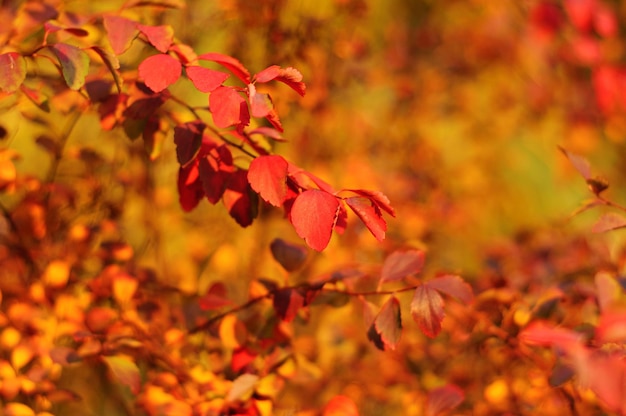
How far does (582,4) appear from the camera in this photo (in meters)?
2.29

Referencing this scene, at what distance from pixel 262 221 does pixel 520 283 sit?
850 millimetres

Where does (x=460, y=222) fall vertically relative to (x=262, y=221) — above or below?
below

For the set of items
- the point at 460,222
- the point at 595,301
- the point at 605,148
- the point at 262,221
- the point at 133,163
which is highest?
the point at 595,301

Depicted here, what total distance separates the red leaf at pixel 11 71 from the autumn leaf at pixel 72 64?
47mm

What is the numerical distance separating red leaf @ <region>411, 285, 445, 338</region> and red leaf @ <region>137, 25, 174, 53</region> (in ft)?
1.56

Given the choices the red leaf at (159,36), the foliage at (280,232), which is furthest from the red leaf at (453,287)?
the red leaf at (159,36)

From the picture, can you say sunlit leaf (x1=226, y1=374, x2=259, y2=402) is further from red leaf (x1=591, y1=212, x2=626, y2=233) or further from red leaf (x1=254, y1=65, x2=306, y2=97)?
red leaf (x1=591, y1=212, x2=626, y2=233)

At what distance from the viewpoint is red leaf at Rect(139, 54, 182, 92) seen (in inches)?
33.4

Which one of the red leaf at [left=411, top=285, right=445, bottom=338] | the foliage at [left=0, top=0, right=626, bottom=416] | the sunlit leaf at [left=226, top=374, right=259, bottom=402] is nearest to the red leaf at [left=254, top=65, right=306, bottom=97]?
the foliage at [left=0, top=0, right=626, bottom=416]

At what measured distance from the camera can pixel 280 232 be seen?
2.35m


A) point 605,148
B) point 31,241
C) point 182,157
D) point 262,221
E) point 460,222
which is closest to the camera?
point 182,157

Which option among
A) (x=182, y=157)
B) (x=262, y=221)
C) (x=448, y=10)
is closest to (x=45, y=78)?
(x=182, y=157)

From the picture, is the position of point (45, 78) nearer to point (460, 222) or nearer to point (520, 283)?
point (520, 283)

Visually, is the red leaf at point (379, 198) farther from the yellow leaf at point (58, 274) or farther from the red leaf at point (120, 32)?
the yellow leaf at point (58, 274)
